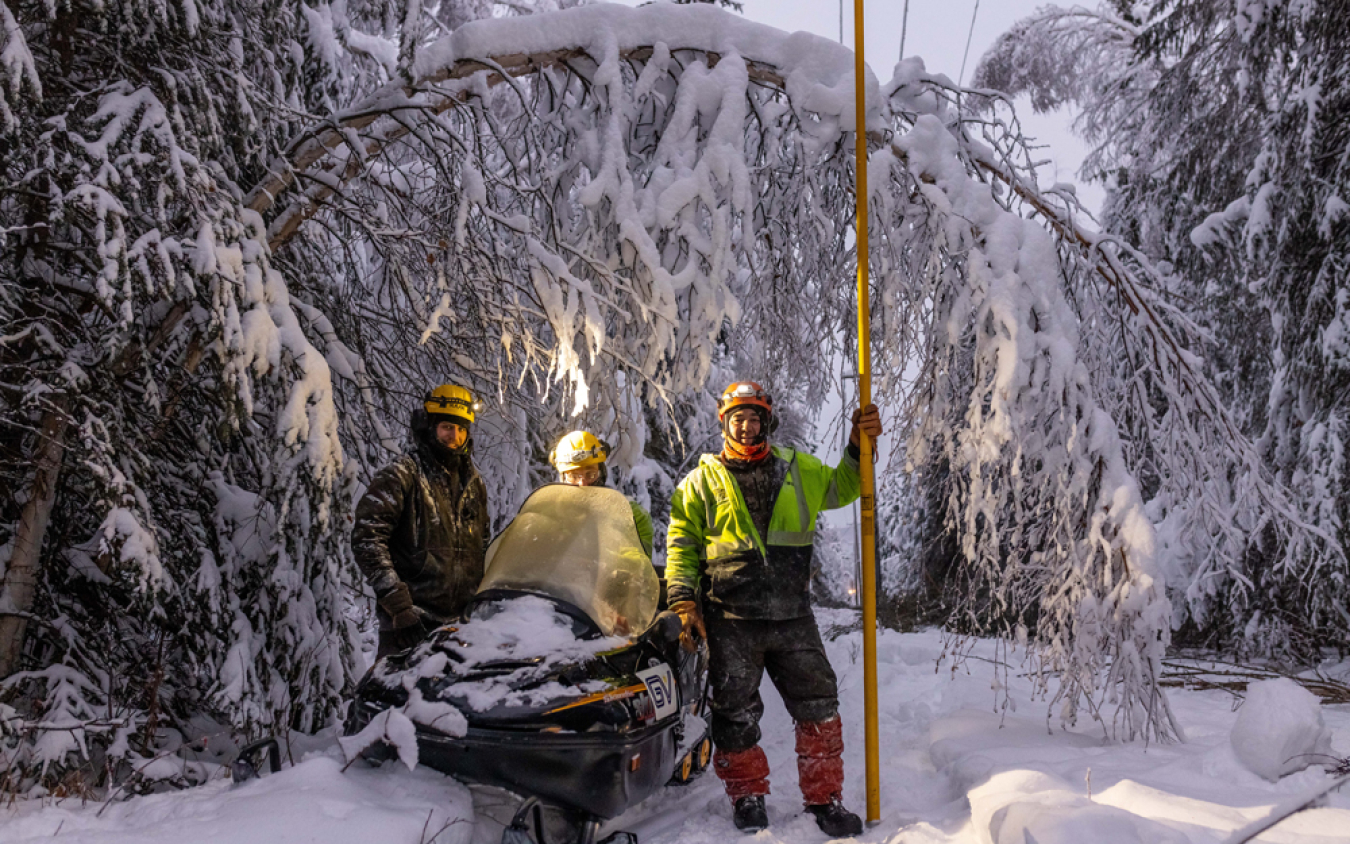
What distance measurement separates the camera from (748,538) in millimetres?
3934

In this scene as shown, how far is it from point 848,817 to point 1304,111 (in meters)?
7.17

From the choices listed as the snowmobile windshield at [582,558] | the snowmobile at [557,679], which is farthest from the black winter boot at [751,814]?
the snowmobile windshield at [582,558]

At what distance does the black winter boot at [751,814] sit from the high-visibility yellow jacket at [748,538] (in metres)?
0.81

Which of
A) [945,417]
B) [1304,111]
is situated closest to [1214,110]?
[1304,111]

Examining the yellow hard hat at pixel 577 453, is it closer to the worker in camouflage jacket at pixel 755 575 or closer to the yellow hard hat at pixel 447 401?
the worker in camouflage jacket at pixel 755 575

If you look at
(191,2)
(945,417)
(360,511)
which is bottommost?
(360,511)

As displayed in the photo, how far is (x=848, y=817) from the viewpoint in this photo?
11.6 ft

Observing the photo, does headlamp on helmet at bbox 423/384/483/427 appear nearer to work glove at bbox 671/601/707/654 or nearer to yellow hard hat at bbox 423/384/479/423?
yellow hard hat at bbox 423/384/479/423

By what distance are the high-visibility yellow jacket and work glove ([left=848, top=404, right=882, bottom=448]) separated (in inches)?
4.3

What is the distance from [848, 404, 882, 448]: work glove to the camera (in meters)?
3.94

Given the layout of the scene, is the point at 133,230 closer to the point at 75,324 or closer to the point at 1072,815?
the point at 75,324

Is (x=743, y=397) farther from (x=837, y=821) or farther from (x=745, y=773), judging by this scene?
(x=837, y=821)

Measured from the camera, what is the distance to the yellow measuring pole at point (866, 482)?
146 inches

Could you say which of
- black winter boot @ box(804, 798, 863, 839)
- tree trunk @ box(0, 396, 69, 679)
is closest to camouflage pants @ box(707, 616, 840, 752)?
black winter boot @ box(804, 798, 863, 839)
